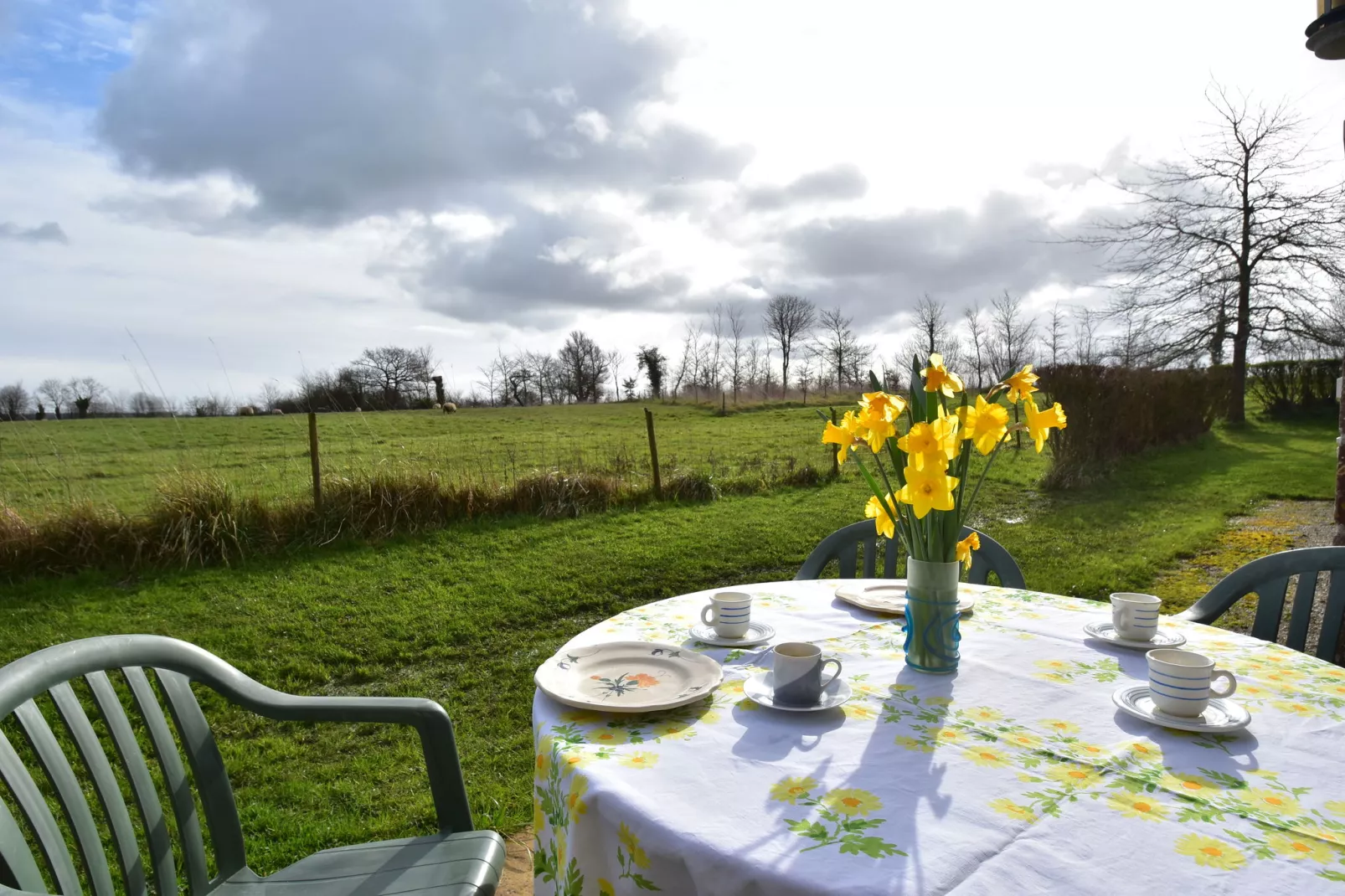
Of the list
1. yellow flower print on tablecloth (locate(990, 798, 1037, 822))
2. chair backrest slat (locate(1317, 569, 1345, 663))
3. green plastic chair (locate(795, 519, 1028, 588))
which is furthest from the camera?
green plastic chair (locate(795, 519, 1028, 588))

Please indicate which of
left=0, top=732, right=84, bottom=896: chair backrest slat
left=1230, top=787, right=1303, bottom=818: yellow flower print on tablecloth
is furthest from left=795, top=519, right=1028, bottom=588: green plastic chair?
left=0, top=732, right=84, bottom=896: chair backrest slat

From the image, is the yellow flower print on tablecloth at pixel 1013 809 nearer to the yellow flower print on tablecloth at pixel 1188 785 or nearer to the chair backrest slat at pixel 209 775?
the yellow flower print on tablecloth at pixel 1188 785

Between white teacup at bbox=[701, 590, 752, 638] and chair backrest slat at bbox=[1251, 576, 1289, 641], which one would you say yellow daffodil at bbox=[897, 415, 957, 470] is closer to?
white teacup at bbox=[701, 590, 752, 638]

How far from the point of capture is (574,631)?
4488 mm

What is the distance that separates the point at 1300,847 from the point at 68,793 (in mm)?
1886

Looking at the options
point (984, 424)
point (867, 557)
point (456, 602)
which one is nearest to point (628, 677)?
point (984, 424)

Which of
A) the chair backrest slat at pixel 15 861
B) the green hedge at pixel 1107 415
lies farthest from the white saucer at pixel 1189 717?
the green hedge at pixel 1107 415

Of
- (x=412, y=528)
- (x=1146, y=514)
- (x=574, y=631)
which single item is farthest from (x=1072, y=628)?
(x=1146, y=514)

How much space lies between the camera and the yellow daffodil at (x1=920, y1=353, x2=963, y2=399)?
135 cm

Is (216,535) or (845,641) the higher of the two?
(845,641)

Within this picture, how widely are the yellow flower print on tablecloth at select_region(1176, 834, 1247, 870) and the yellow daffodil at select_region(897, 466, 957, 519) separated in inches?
21.0

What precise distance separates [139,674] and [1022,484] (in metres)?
9.70

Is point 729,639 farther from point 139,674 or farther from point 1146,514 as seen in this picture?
point 1146,514

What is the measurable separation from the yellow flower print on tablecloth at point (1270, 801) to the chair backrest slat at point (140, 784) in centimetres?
180
